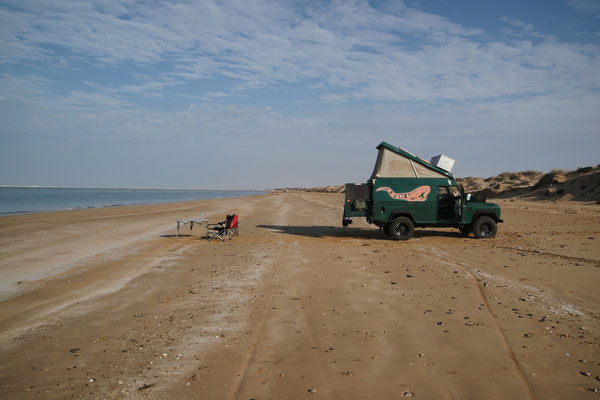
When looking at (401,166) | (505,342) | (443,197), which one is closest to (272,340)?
(505,342)

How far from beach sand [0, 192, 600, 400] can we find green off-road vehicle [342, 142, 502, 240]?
3099 mm

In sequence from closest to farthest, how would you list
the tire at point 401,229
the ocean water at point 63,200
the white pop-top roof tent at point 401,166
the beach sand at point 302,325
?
the beach sand at point 302,325, the tire at point 401,229, the white pop-top roof tent at point 401,166, the ocean water at point 63,200

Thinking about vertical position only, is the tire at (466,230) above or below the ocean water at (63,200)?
above

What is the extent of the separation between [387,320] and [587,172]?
3771 cm

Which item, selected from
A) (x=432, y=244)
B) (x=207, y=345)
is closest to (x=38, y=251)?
(x=207, y=345)

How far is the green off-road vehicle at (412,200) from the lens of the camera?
49.8 feet

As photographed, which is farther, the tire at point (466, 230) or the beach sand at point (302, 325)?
the tire at point (466, 230)

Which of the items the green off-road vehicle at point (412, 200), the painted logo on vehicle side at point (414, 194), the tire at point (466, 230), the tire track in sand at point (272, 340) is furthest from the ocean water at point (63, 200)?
the tire at point (466, 230)

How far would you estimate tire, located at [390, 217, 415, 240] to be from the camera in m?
15.1

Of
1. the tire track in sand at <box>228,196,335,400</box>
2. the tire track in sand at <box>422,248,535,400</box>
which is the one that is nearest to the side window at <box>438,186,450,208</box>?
the tire track in sand at <box>422,248,535,400</box>

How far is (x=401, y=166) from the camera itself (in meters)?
15.3

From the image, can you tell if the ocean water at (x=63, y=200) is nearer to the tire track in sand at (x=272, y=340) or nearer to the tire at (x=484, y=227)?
the tire track in sand at (x=272, y=340)

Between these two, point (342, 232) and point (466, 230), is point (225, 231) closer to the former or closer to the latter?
point (342, 232)

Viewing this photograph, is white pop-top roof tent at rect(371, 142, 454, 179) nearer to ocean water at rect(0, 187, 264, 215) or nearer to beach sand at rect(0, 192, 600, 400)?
beach sand at rect(0, 192, 600, 400)
